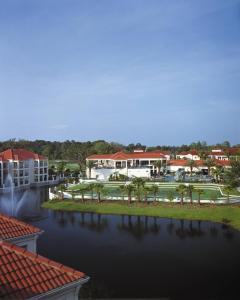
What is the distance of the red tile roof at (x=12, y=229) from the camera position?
7.33 metres

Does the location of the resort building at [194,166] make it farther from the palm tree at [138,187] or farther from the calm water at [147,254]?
the calm water at [147,254]

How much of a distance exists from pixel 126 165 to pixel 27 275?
48.9m

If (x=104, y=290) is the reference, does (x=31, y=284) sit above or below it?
above

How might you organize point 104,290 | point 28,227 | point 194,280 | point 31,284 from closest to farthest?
point 31,284
point 28,227
point 104,290
point 194,280

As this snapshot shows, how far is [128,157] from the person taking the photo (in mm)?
56188

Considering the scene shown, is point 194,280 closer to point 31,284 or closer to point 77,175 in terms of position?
point 31,284

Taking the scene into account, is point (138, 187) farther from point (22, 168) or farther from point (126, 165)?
point (22, 168)

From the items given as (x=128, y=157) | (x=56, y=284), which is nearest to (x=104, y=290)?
(x=56, y=284)

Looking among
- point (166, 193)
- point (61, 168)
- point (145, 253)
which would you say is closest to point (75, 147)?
point (61, 168)

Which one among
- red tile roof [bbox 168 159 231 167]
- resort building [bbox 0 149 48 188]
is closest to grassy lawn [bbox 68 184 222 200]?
resort building [bbox 0 149 48 188]

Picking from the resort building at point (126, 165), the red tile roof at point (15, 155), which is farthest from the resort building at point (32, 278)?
the resort building at point (126, 165)

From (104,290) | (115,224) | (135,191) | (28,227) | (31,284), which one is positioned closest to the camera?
(31,284)

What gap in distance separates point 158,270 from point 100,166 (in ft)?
133

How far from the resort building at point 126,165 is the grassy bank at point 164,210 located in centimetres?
1975
